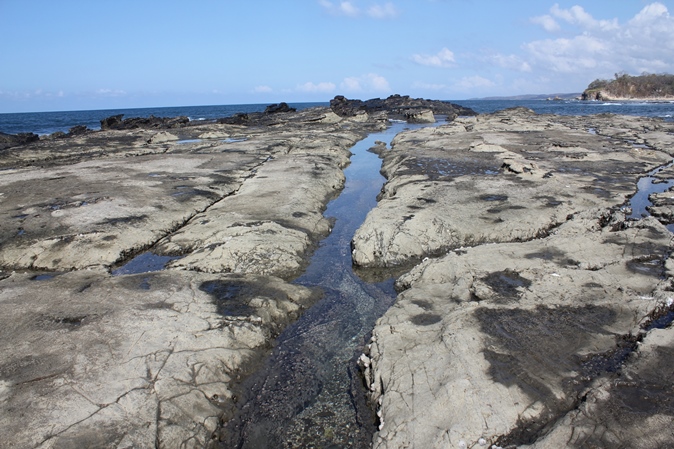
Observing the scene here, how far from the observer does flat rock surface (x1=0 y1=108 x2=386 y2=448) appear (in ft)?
17.4

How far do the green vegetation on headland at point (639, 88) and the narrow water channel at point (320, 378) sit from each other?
146 meters

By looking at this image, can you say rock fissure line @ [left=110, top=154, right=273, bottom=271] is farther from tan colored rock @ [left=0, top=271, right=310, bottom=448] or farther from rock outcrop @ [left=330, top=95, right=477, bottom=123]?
rock outcrop @ [left=330, top=95, right=477, bottom=123]

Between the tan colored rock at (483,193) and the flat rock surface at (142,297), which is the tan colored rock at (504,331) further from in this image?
the flat rock surface at (142,297)

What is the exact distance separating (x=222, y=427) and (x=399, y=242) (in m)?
6.62

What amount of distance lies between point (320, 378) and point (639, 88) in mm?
155220

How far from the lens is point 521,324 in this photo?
659 cm

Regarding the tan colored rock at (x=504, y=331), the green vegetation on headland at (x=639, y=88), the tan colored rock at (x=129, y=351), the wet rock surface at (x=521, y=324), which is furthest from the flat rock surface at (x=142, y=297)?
the green vegetation on headland at (x=639, y=88)

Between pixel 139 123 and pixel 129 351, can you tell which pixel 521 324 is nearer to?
pixel 129 351

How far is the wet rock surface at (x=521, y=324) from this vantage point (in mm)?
4820

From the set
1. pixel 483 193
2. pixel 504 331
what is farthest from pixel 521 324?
pixel 483 193

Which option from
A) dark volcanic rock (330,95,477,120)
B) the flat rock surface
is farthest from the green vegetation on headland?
the flat rock surface

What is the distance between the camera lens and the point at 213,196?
51.5 ft

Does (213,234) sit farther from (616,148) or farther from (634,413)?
(616,148)

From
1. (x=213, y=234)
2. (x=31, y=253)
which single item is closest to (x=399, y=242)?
(x=213, y=234)
